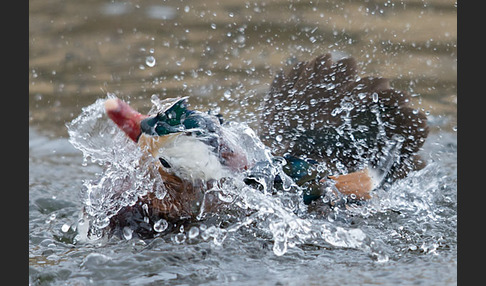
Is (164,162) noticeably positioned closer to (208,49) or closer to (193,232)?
(193,232)

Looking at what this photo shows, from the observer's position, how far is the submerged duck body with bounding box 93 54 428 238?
2.63m

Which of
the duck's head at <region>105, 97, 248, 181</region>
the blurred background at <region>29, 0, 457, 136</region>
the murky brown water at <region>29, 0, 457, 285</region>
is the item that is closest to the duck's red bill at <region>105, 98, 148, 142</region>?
the duck's head at <region>105, 97, 248, 181</region>

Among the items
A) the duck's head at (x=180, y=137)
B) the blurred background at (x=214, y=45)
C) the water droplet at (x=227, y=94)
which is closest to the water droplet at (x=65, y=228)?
the duck's head at (x=180, y=137)

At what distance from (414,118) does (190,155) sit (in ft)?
3.85

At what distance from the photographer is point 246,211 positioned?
111 inches

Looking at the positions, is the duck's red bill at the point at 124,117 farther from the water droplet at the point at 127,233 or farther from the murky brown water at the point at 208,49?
the murky brown water at the point at 208,49

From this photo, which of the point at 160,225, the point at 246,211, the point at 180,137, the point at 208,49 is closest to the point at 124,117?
the point at 180,137

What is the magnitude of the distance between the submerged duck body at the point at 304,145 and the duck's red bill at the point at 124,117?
5cm

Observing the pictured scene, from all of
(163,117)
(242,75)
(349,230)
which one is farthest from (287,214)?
(242,75)

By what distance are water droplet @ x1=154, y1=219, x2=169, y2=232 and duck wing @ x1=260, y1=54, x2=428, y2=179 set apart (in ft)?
2.25

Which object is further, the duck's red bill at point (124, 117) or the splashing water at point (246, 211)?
the splashing water at point (246, 211)

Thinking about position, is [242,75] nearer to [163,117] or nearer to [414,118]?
[414,118]

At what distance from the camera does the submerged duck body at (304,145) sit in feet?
8.64

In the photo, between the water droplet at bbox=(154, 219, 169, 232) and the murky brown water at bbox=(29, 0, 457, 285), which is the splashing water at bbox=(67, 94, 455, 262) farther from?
the murky brown water at bbox=(29, 0, 457, 285)
